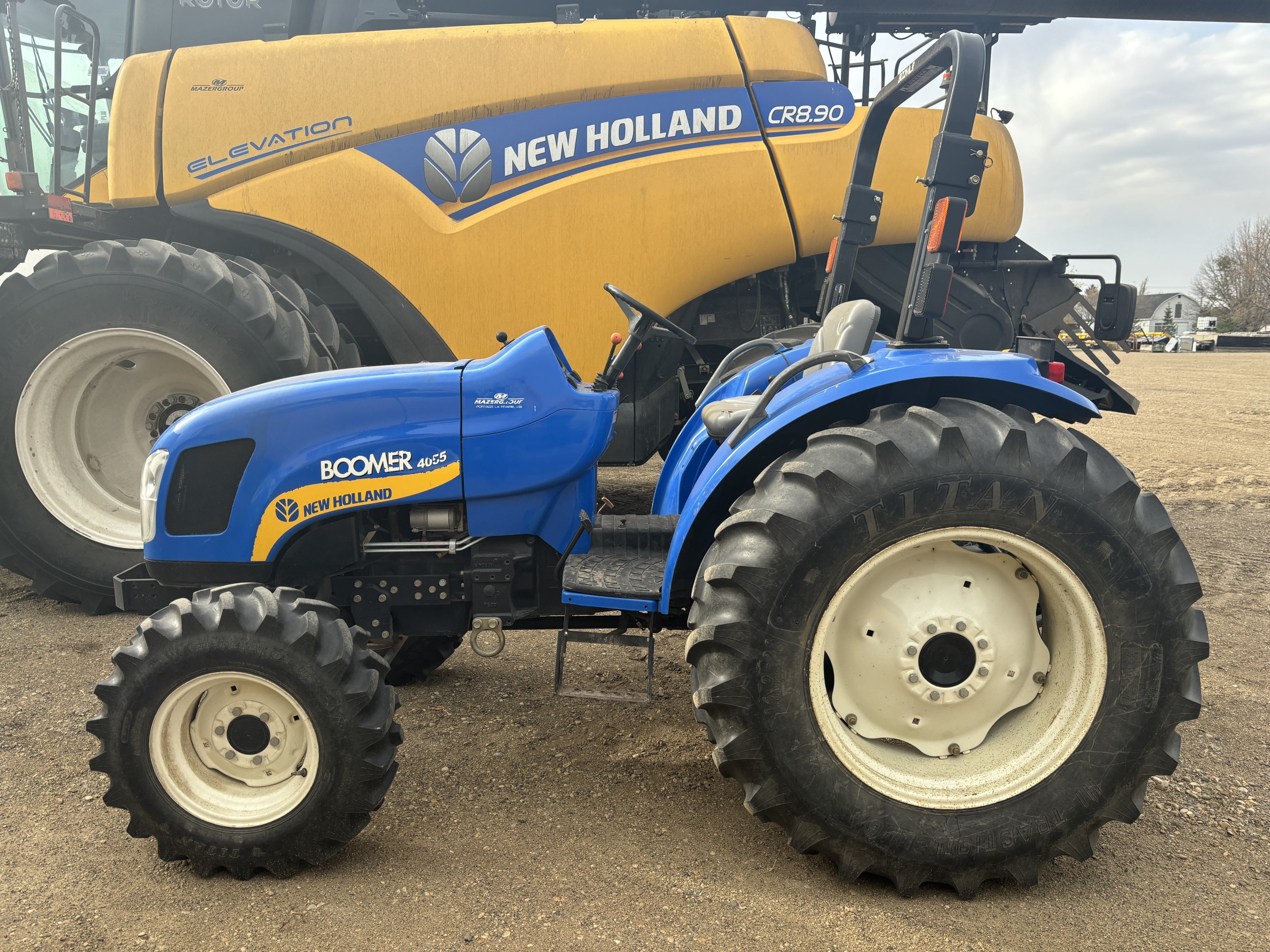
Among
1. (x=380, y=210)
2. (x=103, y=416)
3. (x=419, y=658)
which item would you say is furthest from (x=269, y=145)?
(x=419, y=658)

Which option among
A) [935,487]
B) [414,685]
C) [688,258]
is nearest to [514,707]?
[414,685]

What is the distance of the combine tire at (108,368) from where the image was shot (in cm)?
358

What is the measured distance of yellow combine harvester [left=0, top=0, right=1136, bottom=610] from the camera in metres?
3.68

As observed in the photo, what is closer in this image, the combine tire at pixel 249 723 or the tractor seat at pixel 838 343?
the combine tire at pixel 249 723

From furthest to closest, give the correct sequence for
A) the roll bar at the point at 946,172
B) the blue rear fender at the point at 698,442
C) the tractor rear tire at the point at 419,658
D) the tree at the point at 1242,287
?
1. the tree at the point at 1242,287
2. the tractor rear tire at the point at 419,658
3. the blue rear fender at the point at 698,442
4. the roll bar at the point at 946,172

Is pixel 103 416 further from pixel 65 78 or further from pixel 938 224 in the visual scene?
pixel 938 224

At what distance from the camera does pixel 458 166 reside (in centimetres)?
402

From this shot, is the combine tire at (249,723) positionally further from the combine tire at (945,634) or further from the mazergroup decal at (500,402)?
the combine tire at (945,634)

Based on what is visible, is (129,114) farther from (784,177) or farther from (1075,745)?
(1075,745)

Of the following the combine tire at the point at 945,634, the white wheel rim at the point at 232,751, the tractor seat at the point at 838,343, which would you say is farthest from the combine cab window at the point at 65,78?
the combine tire at the point at 945,634

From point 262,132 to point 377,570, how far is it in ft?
8.72

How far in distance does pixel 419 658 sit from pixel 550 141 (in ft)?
8.21

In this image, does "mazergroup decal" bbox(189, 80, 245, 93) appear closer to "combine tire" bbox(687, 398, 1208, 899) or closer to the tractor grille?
the tractor grille

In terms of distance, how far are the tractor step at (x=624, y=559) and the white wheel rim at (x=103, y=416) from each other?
6.79ft
